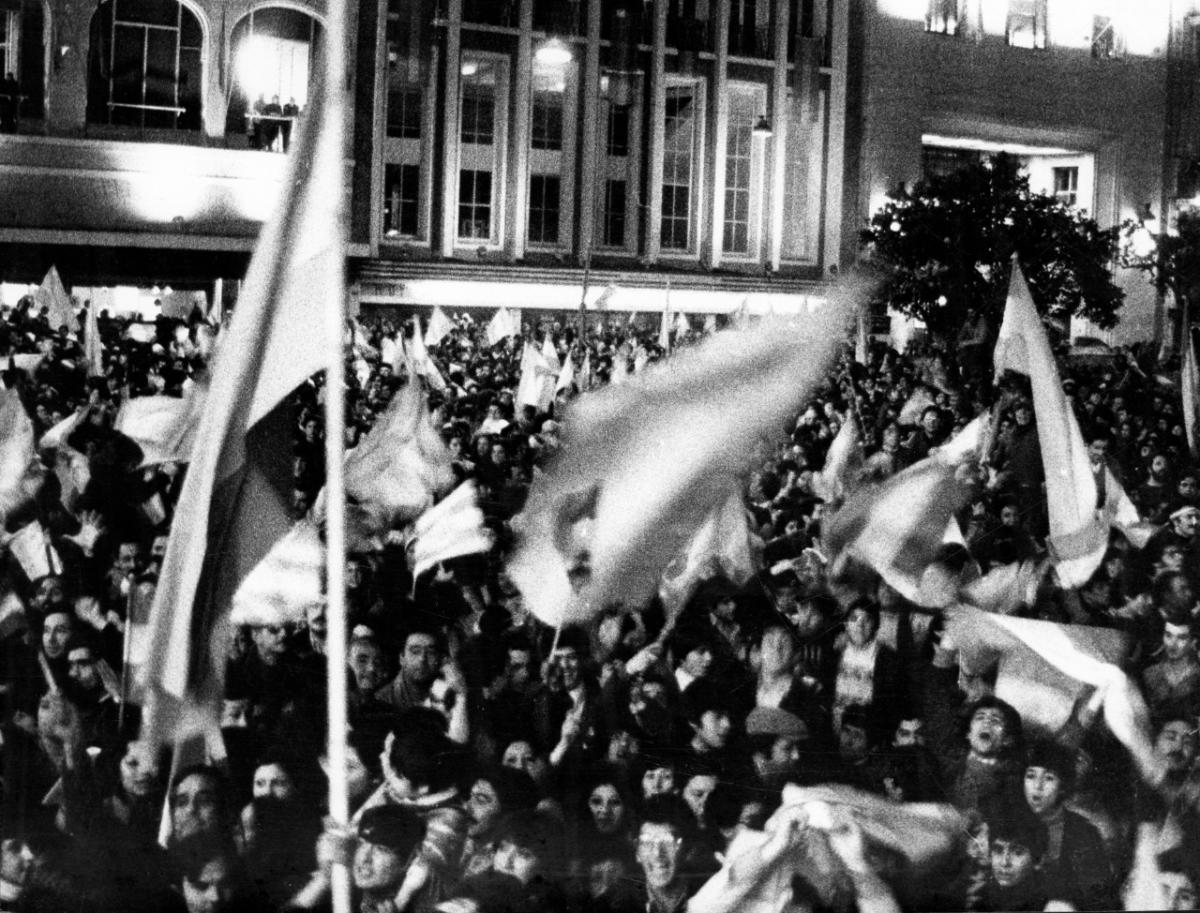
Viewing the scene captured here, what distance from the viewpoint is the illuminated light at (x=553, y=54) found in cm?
3475

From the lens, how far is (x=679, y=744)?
19.9ft

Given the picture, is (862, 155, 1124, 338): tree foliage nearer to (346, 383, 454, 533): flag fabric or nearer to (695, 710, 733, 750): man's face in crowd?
(346, 383, 454, 533): flag fabric

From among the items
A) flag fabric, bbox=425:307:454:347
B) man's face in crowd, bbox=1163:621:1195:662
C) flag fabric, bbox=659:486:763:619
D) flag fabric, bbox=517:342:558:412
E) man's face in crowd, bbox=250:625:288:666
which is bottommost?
man's face in crowd, bbox=250:625:288:666

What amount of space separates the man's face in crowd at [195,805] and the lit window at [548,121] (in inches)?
1322

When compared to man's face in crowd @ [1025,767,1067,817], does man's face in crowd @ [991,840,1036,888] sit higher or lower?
lower

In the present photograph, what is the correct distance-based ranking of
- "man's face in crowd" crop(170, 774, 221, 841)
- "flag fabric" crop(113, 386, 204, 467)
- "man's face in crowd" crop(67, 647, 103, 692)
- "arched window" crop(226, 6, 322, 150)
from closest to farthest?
"man's face in crowd" crop(170, 774, 221, 841)
"man's face in crowd" crop(67, 647, 103, 692)
"flag fabric" crop(113, 386, 204, 467)
"arched window" crop(226, 6, 322, 150)

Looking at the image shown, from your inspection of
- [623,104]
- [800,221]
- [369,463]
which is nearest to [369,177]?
[623,104]

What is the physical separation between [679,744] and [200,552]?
2171mm

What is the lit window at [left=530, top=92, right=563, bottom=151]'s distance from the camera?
3772 centimetres

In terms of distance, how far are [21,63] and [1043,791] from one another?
97.7 ft

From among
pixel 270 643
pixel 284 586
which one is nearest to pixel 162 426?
pixel 284 586

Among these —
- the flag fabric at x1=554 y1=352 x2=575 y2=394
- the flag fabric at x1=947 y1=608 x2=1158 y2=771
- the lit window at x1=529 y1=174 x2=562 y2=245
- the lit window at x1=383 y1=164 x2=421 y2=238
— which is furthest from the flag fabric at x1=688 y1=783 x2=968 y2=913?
the lit window at x1=529 y1=174 x2=562 y2=245

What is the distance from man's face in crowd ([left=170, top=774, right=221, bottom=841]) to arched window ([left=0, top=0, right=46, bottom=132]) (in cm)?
2903

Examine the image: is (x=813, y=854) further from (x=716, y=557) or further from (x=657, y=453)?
(x=716, y=557)
